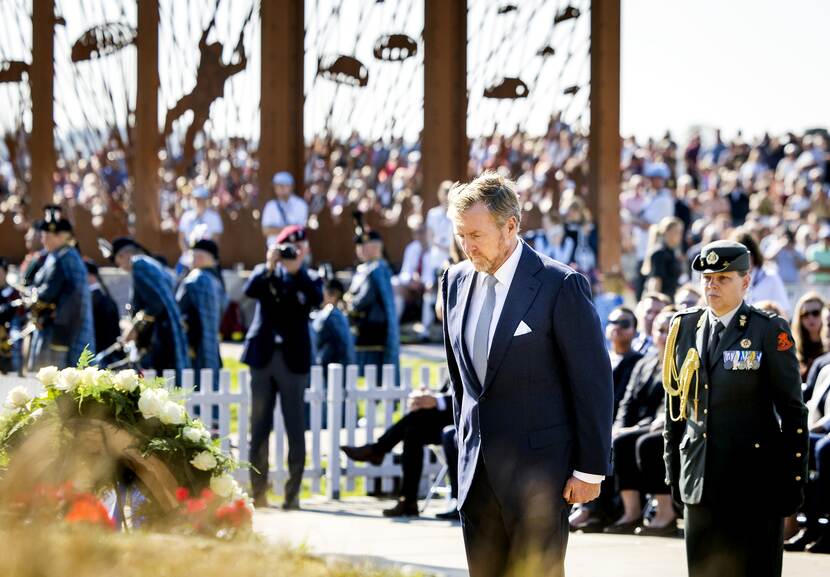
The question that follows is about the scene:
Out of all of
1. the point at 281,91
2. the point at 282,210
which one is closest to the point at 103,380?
the point at 282,210

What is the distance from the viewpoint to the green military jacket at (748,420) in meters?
5.89

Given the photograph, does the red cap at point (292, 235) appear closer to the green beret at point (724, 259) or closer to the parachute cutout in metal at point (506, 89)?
the green beret at point (724, 259)

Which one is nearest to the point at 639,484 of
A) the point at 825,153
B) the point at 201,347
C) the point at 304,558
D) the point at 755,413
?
the point at 755,413

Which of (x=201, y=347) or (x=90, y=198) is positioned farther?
(x=90, y=198)

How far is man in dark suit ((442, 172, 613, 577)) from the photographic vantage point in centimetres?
501

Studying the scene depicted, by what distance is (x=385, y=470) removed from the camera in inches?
459

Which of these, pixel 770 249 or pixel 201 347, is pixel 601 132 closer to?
pixel 770 249

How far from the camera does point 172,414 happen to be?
5.70m

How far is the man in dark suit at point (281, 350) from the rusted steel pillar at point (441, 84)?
32.8ft

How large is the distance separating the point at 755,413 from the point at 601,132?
632 inches

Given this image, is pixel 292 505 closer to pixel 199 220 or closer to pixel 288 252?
pixel 288 252

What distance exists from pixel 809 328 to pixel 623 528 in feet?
6.05

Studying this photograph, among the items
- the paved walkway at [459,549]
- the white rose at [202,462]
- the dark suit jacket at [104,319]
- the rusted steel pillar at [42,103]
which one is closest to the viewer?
the white rose at [202,462]

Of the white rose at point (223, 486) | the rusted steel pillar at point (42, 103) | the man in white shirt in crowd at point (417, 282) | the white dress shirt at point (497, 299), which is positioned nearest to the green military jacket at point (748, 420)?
the white dress shirt at point (497, 299)
